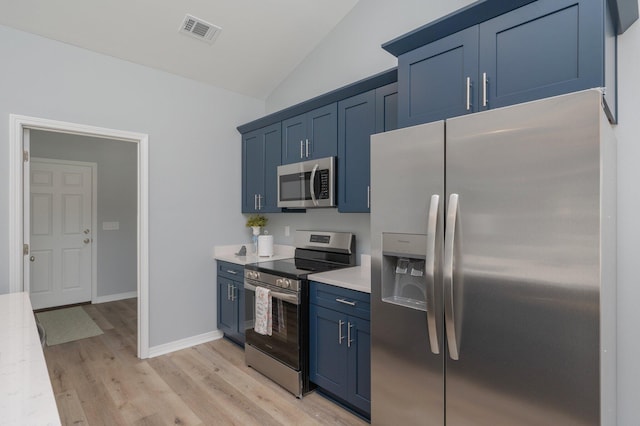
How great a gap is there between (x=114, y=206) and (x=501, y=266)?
5.61m

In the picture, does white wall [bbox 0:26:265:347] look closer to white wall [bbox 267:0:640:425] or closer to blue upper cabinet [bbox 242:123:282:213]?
blue upper cabinet [bbox 242:123:282:213]

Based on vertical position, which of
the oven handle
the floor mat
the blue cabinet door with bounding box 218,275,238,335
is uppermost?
the oven handle

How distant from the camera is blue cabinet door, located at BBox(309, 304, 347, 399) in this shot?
2326 millimetres

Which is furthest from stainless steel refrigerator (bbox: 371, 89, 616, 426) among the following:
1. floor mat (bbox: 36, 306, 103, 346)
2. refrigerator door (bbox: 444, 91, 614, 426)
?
floor mat (bbox: 36, 306, 103, 346)

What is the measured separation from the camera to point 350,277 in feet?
8.09

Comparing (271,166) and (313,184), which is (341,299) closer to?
(313,184)

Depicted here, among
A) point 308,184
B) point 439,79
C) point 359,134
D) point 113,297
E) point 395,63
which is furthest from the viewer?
point 113,297

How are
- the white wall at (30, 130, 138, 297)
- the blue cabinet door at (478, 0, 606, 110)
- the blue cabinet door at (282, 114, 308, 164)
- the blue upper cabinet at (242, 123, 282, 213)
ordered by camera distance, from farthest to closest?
1. the white wall at (30, 130, 138, 297)
2. the blue upper cabinet at (242, 123, 282, 213)
3. the blue cabinet door at (282, 114, 308, 164)
4. the blue cabinet door at (478, 0, 606, 110)

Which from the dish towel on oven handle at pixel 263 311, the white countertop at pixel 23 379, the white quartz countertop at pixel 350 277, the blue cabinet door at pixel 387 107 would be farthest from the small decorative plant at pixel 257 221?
the white countertop at pixel 23 379

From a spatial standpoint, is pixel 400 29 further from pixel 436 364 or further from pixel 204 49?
pixel 436 364

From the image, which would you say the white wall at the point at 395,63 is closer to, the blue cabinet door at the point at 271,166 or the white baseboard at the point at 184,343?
the blue cabinet door at the point at 271,166

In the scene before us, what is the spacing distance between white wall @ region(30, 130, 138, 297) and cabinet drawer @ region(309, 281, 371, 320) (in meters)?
4.16

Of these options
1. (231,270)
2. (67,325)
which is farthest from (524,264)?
(67,325)

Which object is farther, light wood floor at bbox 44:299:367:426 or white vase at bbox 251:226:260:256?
A: white vase at bbox 251:226:260:256
